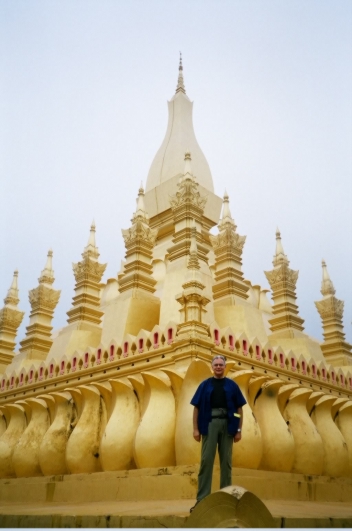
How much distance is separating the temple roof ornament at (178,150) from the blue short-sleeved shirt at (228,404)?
40.1 feet

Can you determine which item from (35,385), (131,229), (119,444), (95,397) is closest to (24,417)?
(35,385)

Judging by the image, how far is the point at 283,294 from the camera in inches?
567

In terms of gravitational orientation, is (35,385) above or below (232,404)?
above

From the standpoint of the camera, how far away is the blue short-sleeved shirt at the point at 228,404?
5.03 metres

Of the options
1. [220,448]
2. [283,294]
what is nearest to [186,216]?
[283,294]

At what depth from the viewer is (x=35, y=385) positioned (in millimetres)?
10906

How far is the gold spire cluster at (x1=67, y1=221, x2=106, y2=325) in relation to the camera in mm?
13836

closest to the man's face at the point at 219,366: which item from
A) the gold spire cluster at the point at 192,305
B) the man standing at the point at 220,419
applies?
the man standing at the point at 220,419

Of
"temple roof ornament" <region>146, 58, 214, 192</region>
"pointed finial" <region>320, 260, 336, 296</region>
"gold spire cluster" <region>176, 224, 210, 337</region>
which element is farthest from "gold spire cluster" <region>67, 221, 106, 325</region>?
"pointed finial" <region>320, 260, 336, 296</region>

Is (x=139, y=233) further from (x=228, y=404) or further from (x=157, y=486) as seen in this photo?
(x=228, y=404)

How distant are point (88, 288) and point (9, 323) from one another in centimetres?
333

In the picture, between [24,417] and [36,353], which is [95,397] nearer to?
[24,417]

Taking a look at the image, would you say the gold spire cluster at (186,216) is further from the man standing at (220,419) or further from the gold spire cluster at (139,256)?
the man standing at (220,419)

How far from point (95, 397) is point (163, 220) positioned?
8263 mm
